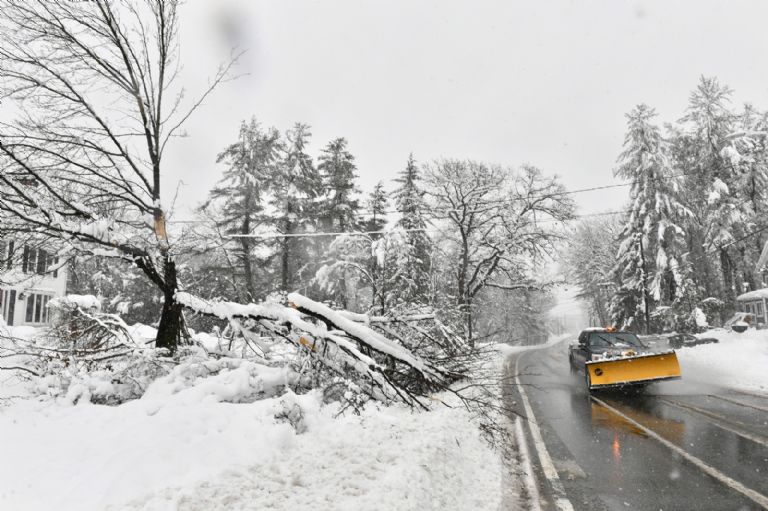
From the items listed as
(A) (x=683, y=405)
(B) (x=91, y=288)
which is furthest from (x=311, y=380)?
(B) (x=91, y=288)

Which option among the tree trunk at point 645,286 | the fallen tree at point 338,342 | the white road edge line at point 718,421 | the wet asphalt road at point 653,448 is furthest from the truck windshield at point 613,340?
the tree trunk at point 645,286

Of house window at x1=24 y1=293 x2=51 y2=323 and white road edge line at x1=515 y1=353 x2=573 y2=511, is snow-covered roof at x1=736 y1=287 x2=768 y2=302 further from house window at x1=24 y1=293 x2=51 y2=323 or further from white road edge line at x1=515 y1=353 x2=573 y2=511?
house window at x1=24 y1=293 x2=51 y2=323

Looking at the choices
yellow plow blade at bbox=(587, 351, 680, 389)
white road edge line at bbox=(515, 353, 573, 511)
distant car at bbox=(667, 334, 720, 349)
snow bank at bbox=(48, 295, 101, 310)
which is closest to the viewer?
white road edge line at bbox=(515, 353, 573, 511)

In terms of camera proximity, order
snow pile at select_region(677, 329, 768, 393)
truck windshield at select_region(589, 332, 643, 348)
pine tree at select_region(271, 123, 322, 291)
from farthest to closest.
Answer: pine tree at select_region(271, 123, 322, 291), snow pile at select_region(677, 329, 768, 393), truck windshield at select_region(589, 332, 643, 348)

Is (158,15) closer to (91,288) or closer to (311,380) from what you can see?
(311,380)

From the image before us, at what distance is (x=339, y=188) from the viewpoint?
28.2 metres

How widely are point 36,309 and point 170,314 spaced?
2661cm

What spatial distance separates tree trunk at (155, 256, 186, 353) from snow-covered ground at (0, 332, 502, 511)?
5.23 feet

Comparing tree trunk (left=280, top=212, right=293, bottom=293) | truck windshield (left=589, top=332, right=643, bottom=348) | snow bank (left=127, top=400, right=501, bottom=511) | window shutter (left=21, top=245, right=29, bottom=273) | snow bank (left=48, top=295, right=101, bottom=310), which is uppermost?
tree trunk (left=280, top=212, right=293, bottom=293)

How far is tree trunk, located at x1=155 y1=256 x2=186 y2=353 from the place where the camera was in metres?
7.39

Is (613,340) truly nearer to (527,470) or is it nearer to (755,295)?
(527,470)

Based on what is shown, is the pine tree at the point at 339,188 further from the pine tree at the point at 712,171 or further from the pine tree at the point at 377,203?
the pine tree at the point at 712,171

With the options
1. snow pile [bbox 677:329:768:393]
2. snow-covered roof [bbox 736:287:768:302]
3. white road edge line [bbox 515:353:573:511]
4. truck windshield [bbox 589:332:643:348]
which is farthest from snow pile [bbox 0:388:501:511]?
snow-covered roof [bbox 736:287:768:302]

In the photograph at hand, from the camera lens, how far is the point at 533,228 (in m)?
25.1
